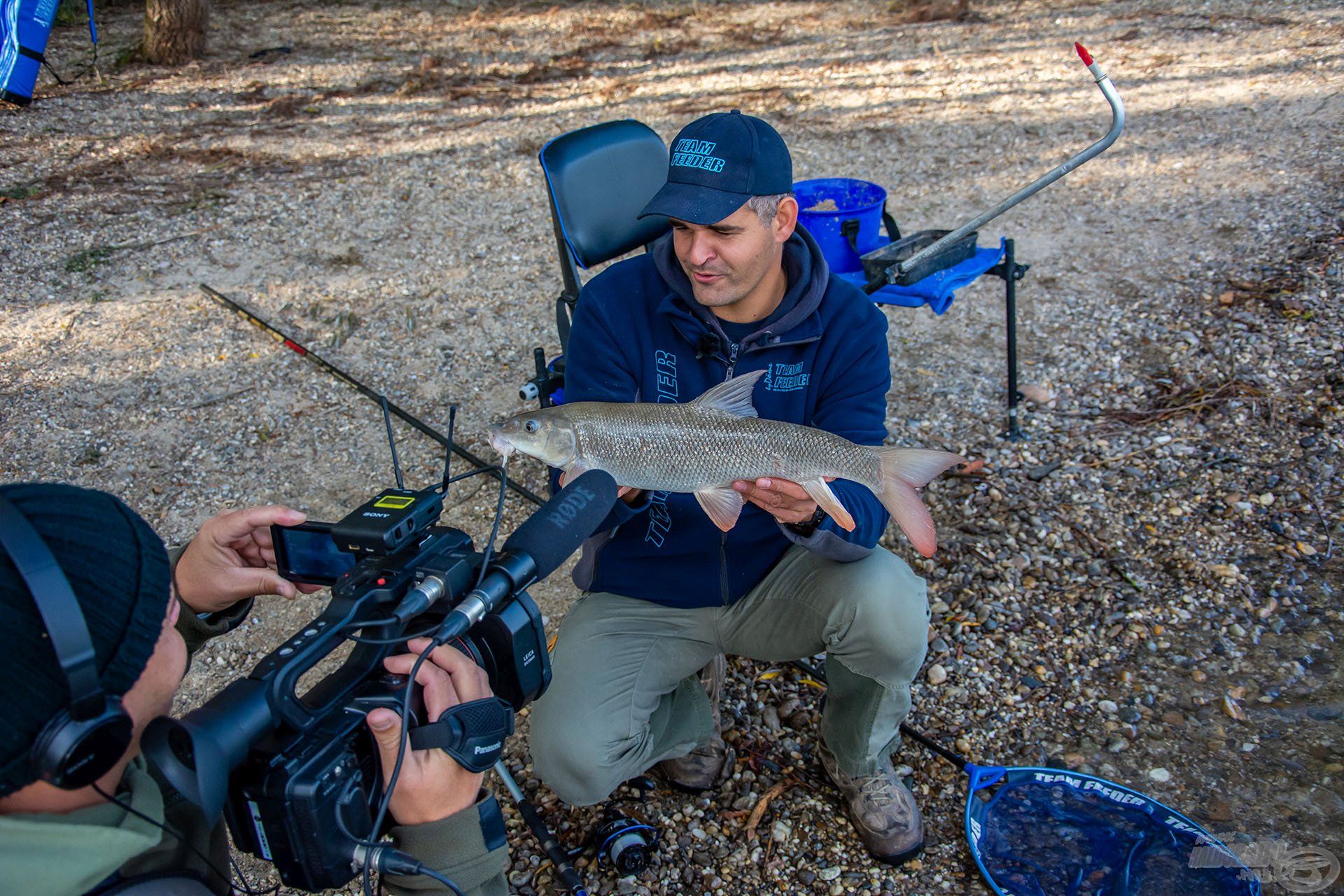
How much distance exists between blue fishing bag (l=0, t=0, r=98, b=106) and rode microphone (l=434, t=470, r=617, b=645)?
379 inches

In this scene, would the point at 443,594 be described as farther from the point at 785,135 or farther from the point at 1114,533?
the point at 785,135

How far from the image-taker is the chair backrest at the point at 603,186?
155 inches

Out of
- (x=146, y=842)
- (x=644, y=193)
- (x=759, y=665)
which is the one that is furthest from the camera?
(x=644, y=193)

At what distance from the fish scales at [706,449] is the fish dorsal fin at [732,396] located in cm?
2

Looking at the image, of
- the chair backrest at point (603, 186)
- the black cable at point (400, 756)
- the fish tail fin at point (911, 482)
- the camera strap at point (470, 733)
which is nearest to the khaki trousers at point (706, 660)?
the fish tail fin at point (911, 482)

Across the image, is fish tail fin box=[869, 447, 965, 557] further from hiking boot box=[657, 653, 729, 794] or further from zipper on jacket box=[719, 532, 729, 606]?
hiking boot box=[657, 653, 729, 794]

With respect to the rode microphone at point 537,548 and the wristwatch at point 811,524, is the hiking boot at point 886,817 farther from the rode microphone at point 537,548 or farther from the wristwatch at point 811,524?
the rode microphone at point 537,548

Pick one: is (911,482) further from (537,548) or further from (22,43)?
(22,43)

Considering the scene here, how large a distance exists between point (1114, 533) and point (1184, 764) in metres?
1.30

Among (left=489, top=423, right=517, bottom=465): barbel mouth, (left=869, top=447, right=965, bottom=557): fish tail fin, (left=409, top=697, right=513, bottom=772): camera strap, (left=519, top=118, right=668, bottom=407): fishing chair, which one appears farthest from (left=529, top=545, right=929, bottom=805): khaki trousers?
(left=519, top=118, right=668, bottom=407): fishing chair

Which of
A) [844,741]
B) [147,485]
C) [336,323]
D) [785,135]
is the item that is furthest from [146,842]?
[785,135]

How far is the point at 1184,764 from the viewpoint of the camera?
3.07 meters

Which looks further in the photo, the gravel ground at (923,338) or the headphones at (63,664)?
the gravel ground at (923,338)

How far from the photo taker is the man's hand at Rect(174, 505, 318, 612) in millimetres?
2039
